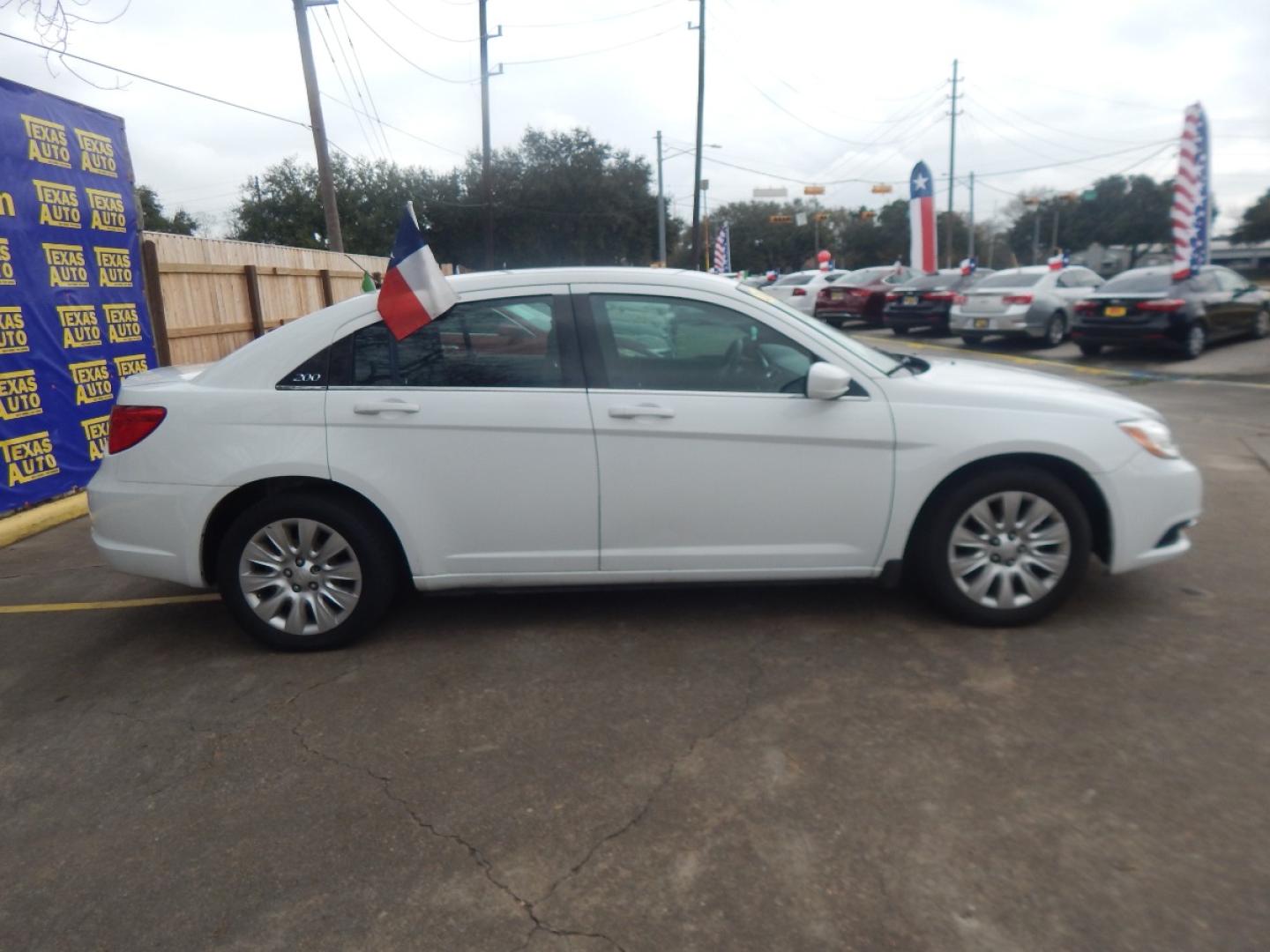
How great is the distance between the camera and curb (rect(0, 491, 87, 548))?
6.57 meters

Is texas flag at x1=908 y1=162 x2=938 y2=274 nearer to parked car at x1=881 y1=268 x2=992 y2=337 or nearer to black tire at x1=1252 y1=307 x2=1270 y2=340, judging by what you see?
parked car at x1=881 y1=268 x2=992 y2=337

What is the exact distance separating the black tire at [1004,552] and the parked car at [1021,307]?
14233 millimetres

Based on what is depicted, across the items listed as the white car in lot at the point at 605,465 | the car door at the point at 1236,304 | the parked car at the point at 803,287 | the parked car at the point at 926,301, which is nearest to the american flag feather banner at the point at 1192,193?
the car door at the point at 1236,304

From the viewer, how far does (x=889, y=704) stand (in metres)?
3.51

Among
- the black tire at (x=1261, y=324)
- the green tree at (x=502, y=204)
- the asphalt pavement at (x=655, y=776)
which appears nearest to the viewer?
the asphalt pavement at (x=655, y=776)

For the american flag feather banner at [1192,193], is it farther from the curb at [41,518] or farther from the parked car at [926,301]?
the curb at [41,518]

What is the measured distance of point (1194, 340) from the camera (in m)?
14.5

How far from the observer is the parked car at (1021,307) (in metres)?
17.1

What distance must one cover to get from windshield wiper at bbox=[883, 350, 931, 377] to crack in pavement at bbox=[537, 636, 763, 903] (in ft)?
4.80

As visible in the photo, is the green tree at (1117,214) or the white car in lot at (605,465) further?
the green tree at (1117,214)

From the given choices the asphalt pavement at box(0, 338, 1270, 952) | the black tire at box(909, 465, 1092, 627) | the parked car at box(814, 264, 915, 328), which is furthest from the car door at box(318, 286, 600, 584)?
the parked car at box(814, 264, 915, 328)

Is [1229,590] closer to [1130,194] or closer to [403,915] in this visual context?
[403,915]

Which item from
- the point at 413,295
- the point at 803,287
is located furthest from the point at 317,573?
the point at 803,287

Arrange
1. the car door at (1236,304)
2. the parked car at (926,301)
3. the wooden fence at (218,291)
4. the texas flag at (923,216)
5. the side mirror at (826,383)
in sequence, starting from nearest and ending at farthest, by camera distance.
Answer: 1. the side mirror at (826,383)
2. the wooden fence at (218,291)
3. the car door at (1236,304)
4. the parked car at (926,301)
5. the texas flag at (923,216)
